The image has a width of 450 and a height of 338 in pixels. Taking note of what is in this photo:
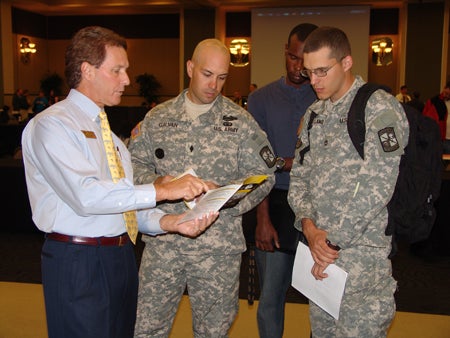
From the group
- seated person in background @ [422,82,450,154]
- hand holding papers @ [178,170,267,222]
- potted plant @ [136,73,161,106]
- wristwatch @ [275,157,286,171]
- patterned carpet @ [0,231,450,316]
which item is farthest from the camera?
potted plant @ [136,73,161,106]

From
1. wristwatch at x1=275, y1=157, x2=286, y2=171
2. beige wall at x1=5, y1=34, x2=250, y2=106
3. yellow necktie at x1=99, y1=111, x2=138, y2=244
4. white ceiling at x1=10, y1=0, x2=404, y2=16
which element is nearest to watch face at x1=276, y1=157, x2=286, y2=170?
wristwatch at x1=275, y1=157, x2=286, y2=171

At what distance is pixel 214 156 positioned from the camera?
2.60 metres

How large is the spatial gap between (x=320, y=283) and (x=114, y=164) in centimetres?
103

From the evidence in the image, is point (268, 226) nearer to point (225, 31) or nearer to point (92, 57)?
point (92, 57)

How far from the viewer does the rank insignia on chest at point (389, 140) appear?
81.4 inches

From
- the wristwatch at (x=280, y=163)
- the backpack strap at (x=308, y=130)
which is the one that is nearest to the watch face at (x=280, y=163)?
the wristwatch at (x=280, y=163)

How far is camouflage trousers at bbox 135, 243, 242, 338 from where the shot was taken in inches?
101

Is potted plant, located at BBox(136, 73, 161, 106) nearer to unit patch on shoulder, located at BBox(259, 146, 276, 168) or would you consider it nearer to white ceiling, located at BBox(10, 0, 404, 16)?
white ceiling, located at BBox(10, 0, 404, 16)

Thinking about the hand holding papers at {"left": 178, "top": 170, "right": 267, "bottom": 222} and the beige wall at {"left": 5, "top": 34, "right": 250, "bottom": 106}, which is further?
the beige wall at {"left": 5, "top": 34, "right": 250, "bottom": 106}

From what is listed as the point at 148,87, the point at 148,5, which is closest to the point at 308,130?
the point at 148,5

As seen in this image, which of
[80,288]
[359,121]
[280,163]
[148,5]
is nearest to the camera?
[80,288]

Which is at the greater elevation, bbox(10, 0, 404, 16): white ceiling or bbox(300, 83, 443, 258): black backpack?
bbox(10, 0, 404, 16): white ceiling

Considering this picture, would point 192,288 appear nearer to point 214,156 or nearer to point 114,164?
point 214,156

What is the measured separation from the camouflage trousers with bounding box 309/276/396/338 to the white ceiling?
1643 centimetres
